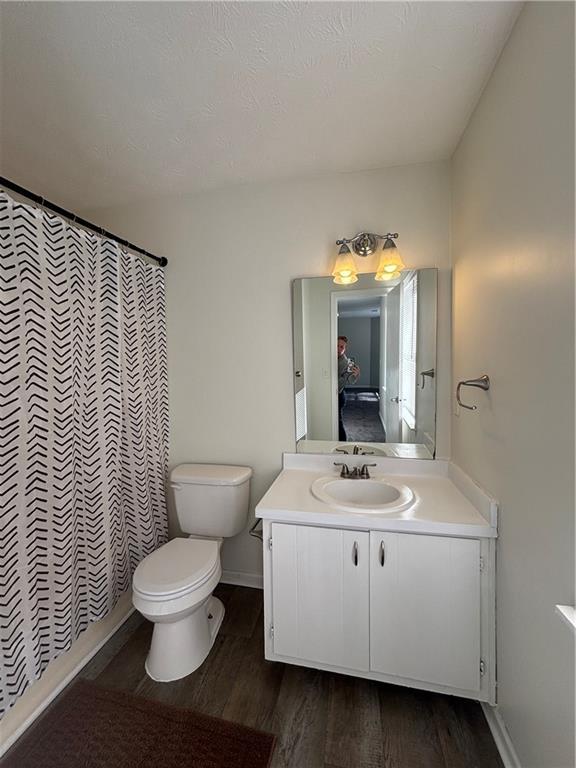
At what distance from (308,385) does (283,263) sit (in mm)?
714

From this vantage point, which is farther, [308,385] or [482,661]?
[308,385]

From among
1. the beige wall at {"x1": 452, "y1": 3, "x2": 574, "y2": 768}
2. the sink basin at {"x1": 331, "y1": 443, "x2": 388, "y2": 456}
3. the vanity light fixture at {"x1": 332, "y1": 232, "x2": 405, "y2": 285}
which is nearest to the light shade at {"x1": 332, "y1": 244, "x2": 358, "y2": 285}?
the vanity light fixture at {"x1": 332, "y1": 232, "x2": 405, "y2": 285}

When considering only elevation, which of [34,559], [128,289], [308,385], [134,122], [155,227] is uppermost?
[134,122]

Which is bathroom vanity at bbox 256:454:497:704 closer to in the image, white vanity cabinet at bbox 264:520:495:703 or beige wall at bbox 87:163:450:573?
white vanity cabinet at bbox 264:520:495:703

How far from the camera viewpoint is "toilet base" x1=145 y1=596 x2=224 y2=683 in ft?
4.52

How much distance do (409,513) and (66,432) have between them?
1468mm

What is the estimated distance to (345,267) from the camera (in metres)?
1.62

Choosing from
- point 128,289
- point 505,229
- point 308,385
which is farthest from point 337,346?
point 128,289

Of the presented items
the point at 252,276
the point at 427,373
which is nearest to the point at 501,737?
the point at 427,373

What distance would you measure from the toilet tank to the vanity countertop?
308 millimetres

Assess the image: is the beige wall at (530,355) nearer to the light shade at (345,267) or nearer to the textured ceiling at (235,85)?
the textured ceiling at (235,85)

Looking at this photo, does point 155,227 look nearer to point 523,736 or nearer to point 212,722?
point 212,722

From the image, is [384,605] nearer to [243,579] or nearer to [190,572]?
[190,572]

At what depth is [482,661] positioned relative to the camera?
1161mm
